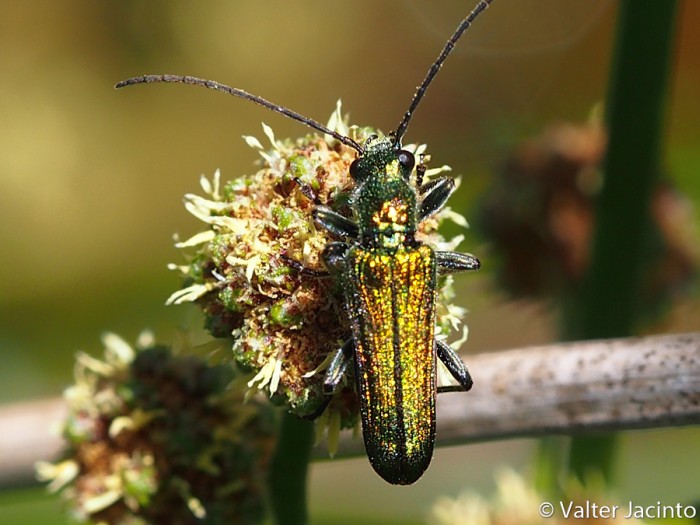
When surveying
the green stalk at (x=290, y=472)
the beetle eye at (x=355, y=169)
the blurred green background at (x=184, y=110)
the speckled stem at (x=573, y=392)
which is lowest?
the green stalk at (x=290, y=472)

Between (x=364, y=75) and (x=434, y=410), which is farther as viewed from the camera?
(x=364, y=75)

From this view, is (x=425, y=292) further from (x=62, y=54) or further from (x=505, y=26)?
(x=62, y=54)

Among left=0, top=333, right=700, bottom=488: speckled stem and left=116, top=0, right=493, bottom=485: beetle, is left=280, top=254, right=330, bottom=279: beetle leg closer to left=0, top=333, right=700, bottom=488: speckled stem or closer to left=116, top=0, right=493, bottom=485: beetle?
left=116, top=0, right=493, bottom=485: beetle

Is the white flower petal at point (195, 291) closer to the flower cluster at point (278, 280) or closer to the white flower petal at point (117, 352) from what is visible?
the flower cluster at point (278, 280)

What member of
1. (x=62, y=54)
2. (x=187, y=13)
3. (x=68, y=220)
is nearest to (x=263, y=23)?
(x=187, y=13)

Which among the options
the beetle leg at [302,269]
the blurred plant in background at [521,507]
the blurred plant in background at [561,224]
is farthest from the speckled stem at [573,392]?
the blurred plant in background at [561,224]

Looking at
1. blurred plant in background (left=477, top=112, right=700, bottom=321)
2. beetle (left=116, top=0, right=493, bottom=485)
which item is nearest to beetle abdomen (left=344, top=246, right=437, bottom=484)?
beetle (left=116, top=0, right=493, bottom=485)

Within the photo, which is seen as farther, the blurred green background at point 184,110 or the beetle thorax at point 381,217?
the blurred green background at point 184,110
